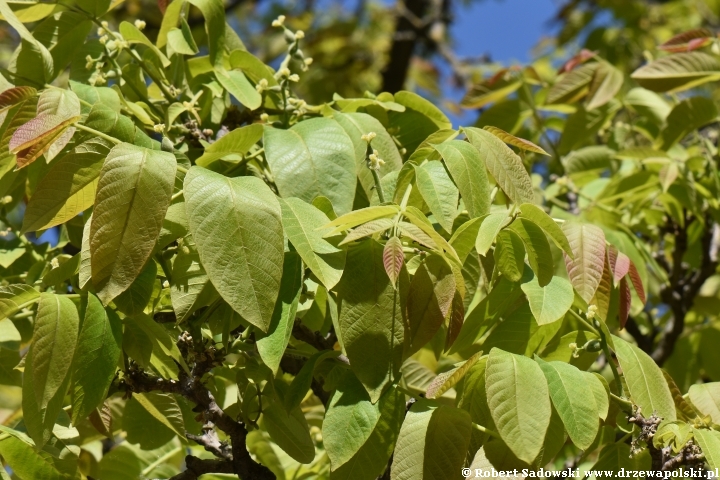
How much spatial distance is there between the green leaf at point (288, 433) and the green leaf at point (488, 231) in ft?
1.28

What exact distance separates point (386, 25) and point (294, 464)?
5.02 meters

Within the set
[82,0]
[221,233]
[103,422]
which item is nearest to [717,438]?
[221,233]

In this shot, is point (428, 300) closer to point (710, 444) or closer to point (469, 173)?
point (469, 173)

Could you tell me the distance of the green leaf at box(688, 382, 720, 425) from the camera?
1.17 meters

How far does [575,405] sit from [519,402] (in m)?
0.09

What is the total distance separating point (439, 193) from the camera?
1058 millimetres

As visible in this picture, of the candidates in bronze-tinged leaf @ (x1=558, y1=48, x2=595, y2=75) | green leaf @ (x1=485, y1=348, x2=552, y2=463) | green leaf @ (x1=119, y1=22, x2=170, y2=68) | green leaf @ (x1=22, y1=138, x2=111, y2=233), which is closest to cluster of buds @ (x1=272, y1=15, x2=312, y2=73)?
green leaf @ (x1=119, y1=22, x2=170, y2=68)

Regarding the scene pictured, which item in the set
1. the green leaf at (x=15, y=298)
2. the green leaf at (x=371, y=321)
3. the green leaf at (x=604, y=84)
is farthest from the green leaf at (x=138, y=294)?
the green leaf at (x=604, y=84)

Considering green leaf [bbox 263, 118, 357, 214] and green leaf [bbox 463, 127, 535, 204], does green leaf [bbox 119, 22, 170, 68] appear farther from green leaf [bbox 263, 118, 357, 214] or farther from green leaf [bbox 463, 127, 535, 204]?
green leaf [bbox 463, 127, 535, 204]

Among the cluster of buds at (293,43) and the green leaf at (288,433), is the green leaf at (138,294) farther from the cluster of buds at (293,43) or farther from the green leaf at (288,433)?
the cluster of buds at (293,43)

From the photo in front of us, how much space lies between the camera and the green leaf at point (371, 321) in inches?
38.5

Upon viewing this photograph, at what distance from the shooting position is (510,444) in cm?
91

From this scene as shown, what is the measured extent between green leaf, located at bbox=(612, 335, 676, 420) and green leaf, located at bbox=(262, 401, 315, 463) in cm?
47

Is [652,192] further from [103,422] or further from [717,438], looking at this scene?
[103,422]
